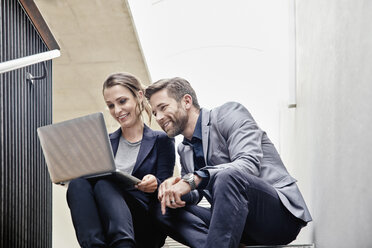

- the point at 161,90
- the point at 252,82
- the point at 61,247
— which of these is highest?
the point at 161,90

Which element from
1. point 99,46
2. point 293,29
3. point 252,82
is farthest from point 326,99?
point 252,82

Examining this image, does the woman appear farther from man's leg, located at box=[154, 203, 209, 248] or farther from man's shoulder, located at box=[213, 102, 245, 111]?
man's shoulder, located at box=[213, 102, 245, 111]

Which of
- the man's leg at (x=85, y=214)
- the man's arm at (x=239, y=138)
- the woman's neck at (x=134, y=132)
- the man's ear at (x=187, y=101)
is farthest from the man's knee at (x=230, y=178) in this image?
the woman's neck at (x=134, y=132)

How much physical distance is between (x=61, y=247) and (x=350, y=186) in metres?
9.10

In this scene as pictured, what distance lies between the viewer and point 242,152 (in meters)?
2.76

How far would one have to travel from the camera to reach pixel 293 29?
5293mm

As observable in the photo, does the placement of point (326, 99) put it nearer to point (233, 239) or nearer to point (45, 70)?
point (233, 239)

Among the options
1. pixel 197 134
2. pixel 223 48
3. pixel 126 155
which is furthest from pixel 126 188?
pixel 223 48

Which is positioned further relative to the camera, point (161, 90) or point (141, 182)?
point (161, 90)

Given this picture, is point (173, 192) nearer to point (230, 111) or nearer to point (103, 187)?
point (103, 187)

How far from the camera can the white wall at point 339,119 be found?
225 centimetres

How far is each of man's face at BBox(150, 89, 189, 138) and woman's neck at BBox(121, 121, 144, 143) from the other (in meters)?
0.16

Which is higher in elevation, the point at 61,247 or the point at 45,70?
the point at 45,70

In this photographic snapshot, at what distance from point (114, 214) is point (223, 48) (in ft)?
27.0
